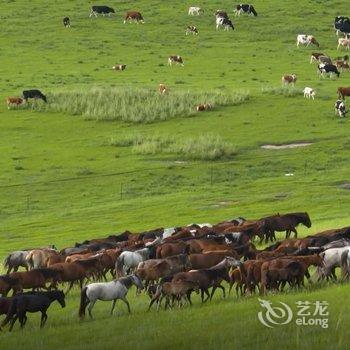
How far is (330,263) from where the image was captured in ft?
88.2

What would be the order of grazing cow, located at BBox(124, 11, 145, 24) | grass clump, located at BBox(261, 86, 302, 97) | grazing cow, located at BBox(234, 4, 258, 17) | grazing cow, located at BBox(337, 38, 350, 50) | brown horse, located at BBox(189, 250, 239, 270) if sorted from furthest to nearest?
grazing cow, located at BBox(234, 4, 258, 17)
grazing cow, located at BBox(124, 11, 145, 24)
grazing cow, located at BBox(337, 38, 350, 50)
grass clump, located at BBox(261, 86, 302, 97)
brown horse, located at BBox(189, 250, 239, 270)

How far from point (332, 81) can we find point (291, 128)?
14.2 metres

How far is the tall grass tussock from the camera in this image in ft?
240

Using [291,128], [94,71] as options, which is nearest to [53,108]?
[94,71]

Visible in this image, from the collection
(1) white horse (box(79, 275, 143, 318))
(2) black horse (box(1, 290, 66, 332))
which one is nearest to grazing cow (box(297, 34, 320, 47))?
(1) white horse (box(79, 275, 143, 318))

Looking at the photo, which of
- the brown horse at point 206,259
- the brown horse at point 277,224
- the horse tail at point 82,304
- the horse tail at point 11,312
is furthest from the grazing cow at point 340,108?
the horse tail at point 11,312

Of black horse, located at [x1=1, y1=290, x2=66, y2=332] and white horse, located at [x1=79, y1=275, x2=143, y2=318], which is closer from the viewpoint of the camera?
black horse, located at [x1=1, y1=290, x2=66, y2=332]

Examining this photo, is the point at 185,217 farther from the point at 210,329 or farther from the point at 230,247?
the point at 210,329

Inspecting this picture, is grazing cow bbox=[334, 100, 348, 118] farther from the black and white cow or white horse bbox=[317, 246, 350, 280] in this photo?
white horse bbox=[317, 246, 350, 280]

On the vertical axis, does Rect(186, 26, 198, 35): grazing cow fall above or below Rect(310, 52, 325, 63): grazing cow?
above

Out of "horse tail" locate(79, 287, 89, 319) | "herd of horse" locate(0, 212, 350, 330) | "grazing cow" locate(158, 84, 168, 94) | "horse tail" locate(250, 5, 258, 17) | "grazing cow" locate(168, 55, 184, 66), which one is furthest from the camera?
"horse tail" locate(250, 5, 258, 17)

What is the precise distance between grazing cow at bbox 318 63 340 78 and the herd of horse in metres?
48.5

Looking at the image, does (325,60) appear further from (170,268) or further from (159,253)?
(170,268)

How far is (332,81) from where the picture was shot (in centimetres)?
8075
